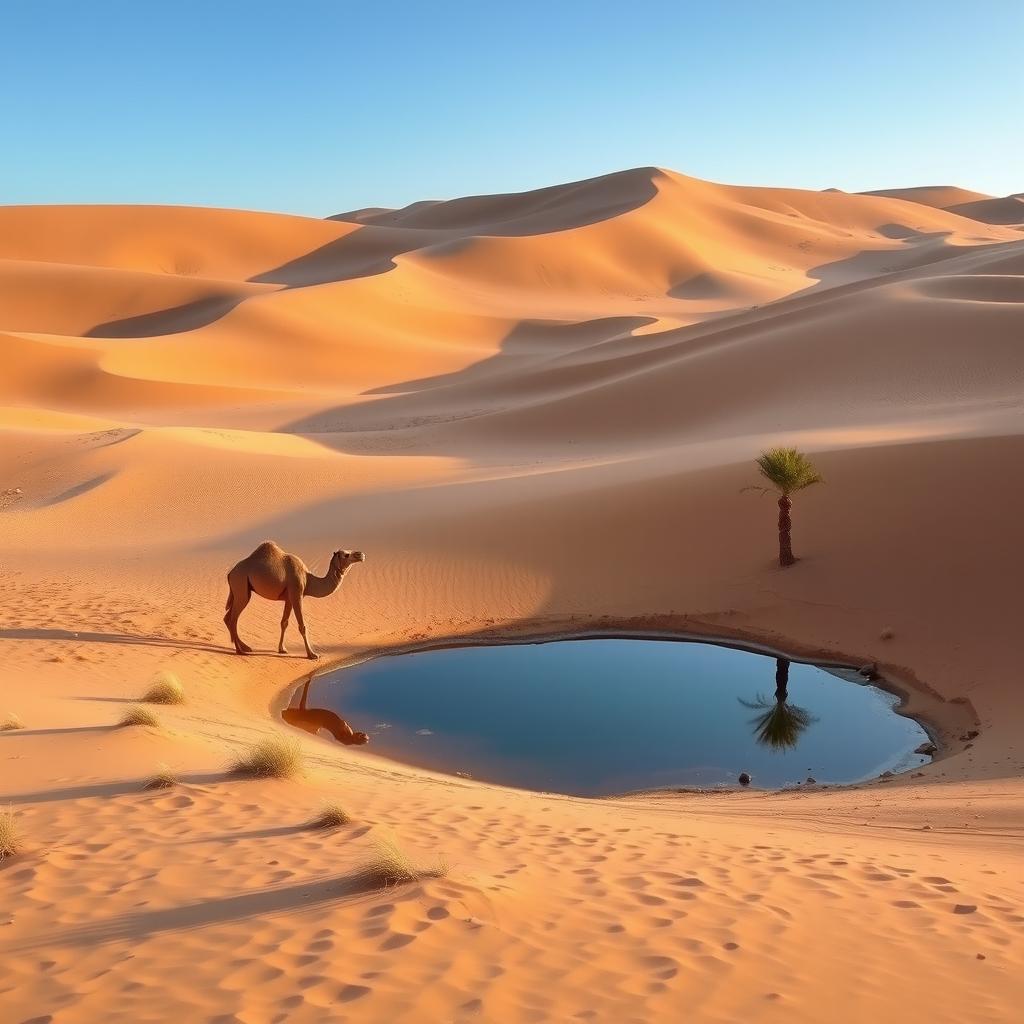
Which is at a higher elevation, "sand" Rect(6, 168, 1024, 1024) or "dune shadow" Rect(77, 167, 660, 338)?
"dune shadow" Rect(77, 167, 660, 338)

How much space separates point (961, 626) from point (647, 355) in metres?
26.8

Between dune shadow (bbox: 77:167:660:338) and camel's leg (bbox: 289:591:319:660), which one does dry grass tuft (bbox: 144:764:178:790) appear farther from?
dune shadow (bbox: 77:167:660:338)

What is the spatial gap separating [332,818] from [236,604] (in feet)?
24.8

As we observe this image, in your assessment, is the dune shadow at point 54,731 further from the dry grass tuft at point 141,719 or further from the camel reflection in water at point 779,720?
the camel reflection in water at point 779,720

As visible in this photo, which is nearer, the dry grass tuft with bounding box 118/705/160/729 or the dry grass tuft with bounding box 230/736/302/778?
the dry grass tuft with bounding box 230/736/302/778

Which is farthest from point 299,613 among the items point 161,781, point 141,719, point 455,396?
point 455,396

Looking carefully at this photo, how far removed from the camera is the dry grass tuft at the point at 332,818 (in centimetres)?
659

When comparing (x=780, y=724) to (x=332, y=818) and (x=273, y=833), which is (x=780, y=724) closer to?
(x=332, y=818)

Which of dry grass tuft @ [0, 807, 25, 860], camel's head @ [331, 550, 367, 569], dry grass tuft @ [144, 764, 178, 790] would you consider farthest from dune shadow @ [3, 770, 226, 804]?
camel's head @ [331, 550, 367, 569]

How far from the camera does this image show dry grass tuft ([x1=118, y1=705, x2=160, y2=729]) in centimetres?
868

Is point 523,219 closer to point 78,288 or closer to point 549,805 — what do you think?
point 78,288

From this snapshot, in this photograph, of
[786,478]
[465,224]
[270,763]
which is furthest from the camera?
[465,224]

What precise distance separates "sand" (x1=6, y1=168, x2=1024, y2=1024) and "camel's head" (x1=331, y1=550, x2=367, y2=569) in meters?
1.26

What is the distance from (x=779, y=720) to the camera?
12148mm
